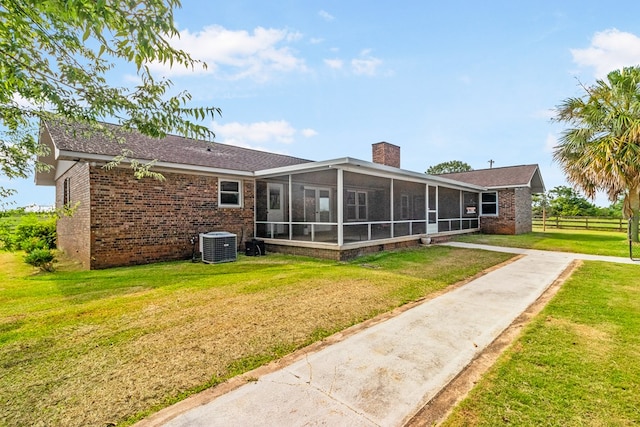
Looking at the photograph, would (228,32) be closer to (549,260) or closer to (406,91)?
(406,91)

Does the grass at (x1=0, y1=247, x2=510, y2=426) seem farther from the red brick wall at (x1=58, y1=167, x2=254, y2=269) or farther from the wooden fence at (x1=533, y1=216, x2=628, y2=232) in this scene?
the wooden fence at (x1=533, y1=216, x2=628, y2=232)

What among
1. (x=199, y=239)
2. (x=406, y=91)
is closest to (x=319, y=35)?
(x=406, y=91)

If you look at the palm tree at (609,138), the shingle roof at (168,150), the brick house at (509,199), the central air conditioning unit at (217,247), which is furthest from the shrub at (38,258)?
the brick house at (509,199)

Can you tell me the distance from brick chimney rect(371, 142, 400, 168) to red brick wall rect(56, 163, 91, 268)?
37.6ft

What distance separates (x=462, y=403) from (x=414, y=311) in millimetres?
2302

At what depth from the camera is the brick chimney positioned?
14633mm

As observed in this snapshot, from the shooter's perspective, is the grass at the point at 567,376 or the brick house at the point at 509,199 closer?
the grass at the point at 567,376

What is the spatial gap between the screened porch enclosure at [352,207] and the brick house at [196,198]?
63mm

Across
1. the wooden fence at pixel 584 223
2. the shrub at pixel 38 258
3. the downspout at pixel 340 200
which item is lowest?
the shrub at pixel 38 258

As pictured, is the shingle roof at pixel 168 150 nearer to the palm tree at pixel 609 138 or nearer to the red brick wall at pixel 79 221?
the red brick wall at pixel 79 221

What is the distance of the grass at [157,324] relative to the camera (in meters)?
2.53

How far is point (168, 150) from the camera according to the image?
407 inches

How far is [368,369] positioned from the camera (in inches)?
116

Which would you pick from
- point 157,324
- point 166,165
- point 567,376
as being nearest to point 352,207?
point 166,165
